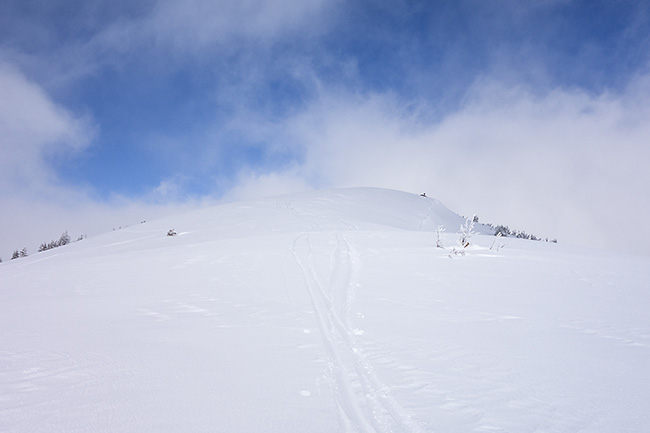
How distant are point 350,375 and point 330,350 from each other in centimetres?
70

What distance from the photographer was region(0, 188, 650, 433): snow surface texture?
2.52 meters

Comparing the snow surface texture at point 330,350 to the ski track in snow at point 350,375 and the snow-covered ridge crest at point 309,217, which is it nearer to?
the ski track in snow at point 350,375

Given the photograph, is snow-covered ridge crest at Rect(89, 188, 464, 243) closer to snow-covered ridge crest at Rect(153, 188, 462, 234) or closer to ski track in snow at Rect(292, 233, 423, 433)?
snow-covered ridge crest at Rect(153, 188, 462, 234)

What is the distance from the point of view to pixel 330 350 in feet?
13.0

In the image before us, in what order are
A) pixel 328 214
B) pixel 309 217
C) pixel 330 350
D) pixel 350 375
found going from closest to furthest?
pixel 350 375 → pixel 330 350 → pixel 309 217 → pixel 328 214

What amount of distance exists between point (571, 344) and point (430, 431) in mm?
2931

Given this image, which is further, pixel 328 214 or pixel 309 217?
pixel 328 214

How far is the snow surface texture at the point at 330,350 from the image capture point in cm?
252

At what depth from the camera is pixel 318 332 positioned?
4602 millimetres

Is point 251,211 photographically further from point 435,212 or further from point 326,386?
point 326,386

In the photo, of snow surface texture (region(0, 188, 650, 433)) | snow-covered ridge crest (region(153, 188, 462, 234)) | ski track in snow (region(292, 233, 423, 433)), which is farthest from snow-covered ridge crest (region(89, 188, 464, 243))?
ski track in snow (region(292, 233, 423, 433))

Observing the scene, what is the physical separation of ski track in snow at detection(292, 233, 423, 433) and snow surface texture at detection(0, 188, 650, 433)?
0.8 inches

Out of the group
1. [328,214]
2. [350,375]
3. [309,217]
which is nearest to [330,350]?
[350,375]

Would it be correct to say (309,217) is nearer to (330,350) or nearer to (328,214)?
(328,214)
